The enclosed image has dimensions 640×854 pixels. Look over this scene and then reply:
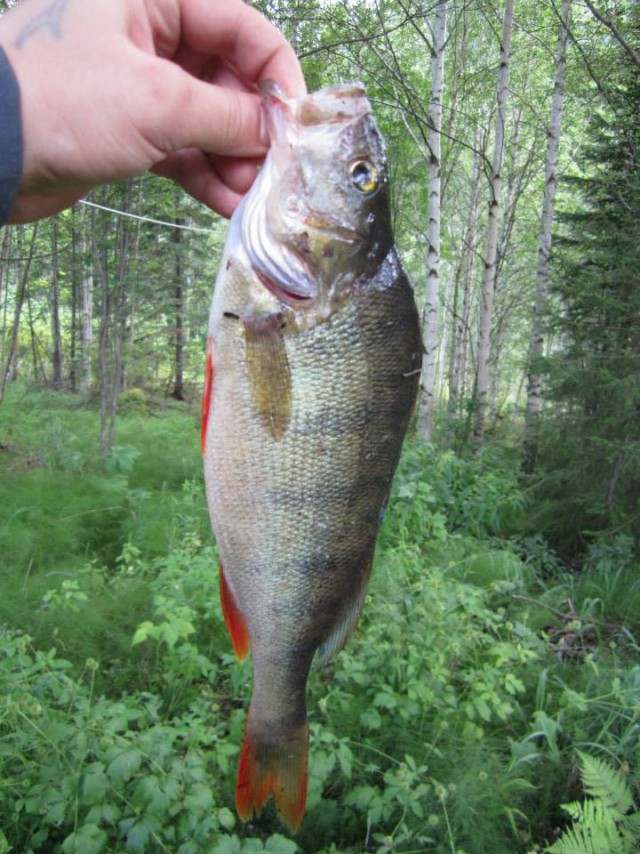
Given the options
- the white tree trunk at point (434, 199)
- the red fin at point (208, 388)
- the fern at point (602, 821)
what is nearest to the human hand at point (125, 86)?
the red fin at point (208, 388)

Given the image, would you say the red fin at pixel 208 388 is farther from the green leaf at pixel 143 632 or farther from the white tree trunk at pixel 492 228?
the white tree trunk at pixel 492 228

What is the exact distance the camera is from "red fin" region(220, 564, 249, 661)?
1531mm

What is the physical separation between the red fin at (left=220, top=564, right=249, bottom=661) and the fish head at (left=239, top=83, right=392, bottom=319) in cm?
74

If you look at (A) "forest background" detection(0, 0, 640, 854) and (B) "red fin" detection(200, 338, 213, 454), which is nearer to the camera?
(B) "red fin" detection(200, 338, 213, 454)

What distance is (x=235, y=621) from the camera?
155 cm

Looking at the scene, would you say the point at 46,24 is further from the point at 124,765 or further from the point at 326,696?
the point at 326,696

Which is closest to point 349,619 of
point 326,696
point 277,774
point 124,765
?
point 277,774

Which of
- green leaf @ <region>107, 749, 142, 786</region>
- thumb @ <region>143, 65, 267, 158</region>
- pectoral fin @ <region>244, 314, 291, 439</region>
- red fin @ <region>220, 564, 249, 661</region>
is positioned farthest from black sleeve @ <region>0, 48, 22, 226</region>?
green leaf @ <region>107, 749, 142, 786</region>

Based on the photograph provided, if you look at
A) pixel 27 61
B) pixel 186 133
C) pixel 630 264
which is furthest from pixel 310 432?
pixel 630 264

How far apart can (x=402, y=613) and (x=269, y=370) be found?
2.60 metres

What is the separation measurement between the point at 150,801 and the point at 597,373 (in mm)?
5554

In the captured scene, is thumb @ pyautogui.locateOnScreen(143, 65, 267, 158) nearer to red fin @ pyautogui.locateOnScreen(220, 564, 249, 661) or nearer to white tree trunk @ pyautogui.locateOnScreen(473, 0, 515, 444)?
red fin @ pyautogui.locateOnScreen(220, 564, 249, 661)

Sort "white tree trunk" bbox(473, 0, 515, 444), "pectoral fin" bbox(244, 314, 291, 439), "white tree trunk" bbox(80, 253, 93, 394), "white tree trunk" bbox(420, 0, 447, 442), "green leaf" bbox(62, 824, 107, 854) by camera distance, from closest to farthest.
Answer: "pectoral fin" bbox(244, 314, 291, 439) < "green leaf" bbox(62, 824, 107, 854) < "white tree trunk" bbox(420, 0, 447, 442) < "white tree trunk" bbox(473, 0, 515, 444) < "white tree trunk" bbox(80, 253, 93, 394)

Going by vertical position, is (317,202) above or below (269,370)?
above
